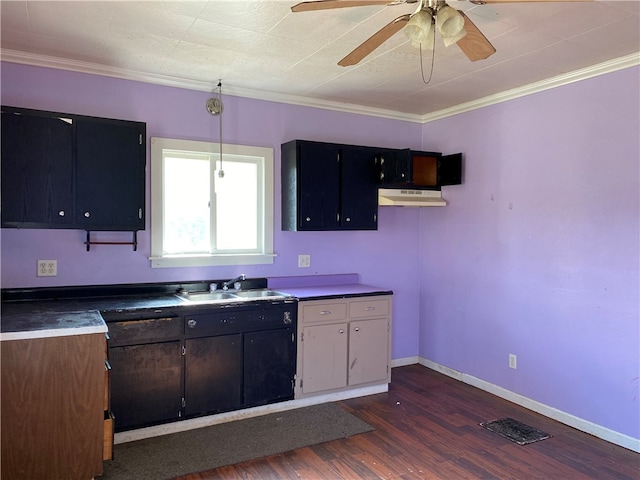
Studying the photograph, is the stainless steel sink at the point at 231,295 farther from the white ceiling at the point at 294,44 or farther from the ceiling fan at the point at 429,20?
the ceiling fan at the point at 429,20

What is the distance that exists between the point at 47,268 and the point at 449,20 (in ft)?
9.44

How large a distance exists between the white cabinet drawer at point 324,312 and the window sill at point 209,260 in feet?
2.01

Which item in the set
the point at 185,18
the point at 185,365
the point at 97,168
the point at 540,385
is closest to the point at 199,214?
the point at 97,168

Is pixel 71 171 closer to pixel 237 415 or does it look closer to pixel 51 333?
pixel 51 333

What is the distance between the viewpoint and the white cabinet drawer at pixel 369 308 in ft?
12.2

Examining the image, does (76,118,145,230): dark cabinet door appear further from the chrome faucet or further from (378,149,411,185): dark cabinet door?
(378,149,411,185): dark cabinet door

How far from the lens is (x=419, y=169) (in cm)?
433

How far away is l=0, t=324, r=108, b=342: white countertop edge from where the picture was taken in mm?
2191

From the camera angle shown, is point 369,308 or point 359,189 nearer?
point 369,308

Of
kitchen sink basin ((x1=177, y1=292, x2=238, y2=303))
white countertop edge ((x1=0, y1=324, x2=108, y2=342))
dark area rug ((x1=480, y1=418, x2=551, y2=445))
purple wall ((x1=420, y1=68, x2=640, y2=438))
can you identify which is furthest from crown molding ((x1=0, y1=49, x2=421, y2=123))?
dark area rug ((x1=480, y1=418, x2=551, y2=445))

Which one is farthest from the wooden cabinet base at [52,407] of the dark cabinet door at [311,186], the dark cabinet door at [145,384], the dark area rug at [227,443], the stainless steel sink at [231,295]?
the dark cabinet door at [311,186]

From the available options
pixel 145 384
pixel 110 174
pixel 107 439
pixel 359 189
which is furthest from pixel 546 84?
pixel 107 439

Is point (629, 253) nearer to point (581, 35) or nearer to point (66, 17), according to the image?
point (581, 35)

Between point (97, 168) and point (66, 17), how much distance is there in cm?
89
